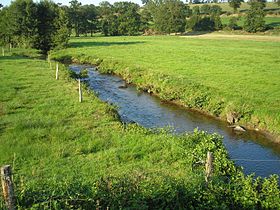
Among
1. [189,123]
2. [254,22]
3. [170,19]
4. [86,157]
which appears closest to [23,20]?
[189,123]

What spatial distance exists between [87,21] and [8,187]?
4877 inches

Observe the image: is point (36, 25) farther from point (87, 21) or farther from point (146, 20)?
point (146, 20)

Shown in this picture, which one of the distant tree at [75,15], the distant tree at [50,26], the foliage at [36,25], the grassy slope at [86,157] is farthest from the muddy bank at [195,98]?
the distant tree at [75,15]

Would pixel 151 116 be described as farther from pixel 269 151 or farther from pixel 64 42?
pixel 64 42

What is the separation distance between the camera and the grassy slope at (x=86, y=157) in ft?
35.3

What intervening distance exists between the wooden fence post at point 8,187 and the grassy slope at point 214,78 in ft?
61.9

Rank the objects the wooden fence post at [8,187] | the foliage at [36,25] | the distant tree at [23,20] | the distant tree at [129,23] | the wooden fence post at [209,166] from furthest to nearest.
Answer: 1. the distant tree at [129,23]
2. the foliage at [36,25]
3. the distant tree at [23,20]
4. the wooden fence post at [209,166]
5. the wooden fence post at [8,187]

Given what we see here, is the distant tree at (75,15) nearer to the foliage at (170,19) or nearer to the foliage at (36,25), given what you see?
the foliage at (170,19)

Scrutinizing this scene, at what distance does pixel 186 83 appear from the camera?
3419 centimetres

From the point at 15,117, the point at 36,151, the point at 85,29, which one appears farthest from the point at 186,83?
the point at 85,29

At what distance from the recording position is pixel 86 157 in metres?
16.1

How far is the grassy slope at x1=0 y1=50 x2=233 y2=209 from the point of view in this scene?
10766mm

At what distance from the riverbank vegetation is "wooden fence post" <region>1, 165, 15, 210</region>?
16.7 inches

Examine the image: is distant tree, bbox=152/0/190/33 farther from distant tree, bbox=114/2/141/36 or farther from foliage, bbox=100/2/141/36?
foliage, bbox=100/2/141/36
